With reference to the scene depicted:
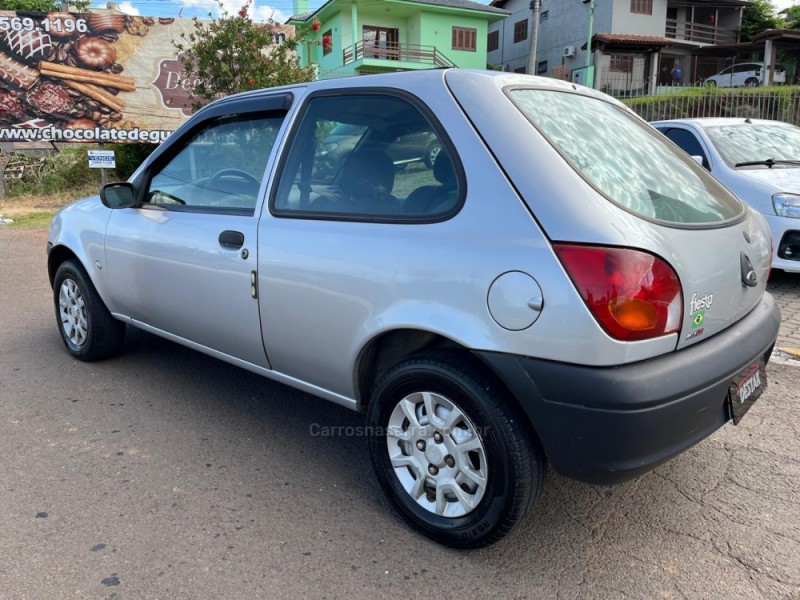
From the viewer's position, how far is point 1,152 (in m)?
15.4

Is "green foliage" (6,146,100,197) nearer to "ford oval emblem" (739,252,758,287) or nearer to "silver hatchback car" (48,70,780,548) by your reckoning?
"silver hatchback car" (48,70,780,548)

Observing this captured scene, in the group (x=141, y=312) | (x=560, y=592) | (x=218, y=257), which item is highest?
(x=218, y=257)

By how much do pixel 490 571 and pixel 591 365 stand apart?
903 mm

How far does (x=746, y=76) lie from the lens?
1362 inches

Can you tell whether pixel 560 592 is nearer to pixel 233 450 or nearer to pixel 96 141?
pixel 233 450

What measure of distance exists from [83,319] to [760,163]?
6.29 metres

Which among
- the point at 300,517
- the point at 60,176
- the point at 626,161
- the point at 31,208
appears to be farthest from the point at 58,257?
the point at 60,176

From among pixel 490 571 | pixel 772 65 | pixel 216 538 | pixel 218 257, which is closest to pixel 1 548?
pixel 216 538

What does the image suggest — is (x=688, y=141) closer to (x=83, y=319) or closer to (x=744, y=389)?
(x=744, y=389)

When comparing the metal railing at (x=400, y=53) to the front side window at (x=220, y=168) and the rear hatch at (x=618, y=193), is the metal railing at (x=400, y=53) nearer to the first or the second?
the front side window at (x=220, y=168)

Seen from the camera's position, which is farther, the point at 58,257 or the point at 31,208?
the point at 31,208

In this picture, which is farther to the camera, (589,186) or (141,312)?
(141,312)

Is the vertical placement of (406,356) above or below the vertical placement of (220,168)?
below

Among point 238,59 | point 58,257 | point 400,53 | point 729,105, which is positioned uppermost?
point 400,53
